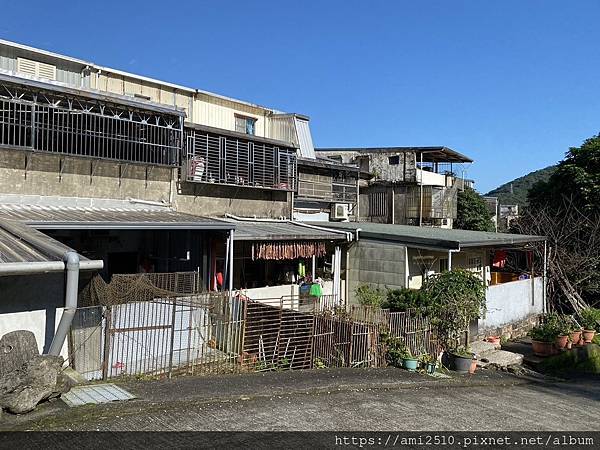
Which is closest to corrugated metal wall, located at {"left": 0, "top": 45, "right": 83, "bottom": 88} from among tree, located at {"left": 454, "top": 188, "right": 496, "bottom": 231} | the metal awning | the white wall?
the metal awning

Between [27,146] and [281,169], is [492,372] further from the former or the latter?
[27,146]

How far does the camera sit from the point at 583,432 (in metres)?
8.04

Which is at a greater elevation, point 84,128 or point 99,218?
point 84,128

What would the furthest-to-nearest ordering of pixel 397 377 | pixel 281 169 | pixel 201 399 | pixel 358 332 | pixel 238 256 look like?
1. pixel 281 169
2. pixel 238 256
3. pixel 358 332
4. pixel 397 377
5. pixel 201 399

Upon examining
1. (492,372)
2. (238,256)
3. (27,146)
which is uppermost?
(27,146)

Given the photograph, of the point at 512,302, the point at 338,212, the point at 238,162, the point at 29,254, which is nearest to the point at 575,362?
the point at 512,302

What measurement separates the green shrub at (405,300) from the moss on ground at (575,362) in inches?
174

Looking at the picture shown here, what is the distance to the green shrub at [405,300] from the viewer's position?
46.5ft

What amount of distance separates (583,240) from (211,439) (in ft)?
69.6

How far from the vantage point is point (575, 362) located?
15.5m

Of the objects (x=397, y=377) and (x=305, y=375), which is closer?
(x=305, y=375)

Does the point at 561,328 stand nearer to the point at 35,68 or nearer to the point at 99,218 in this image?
the point at 99,218

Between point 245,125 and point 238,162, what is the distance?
5199mm

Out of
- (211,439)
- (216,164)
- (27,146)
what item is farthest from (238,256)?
(211,439)
